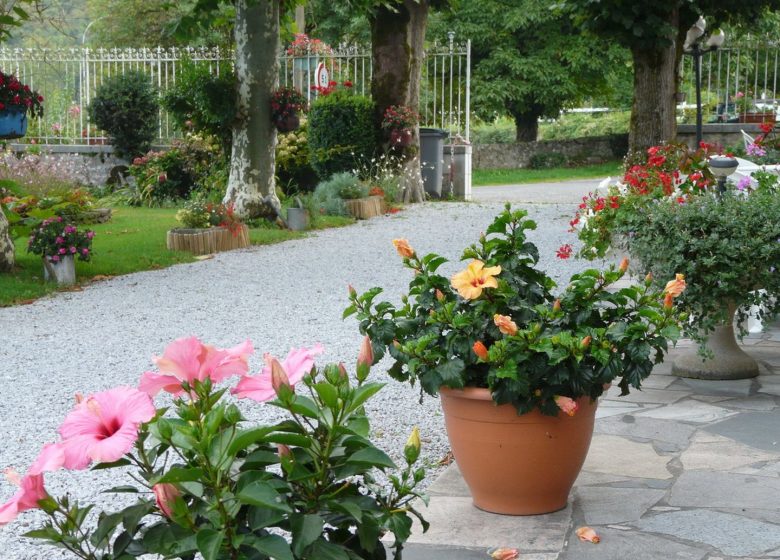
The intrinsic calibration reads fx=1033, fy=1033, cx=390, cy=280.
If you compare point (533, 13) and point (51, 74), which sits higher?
point (533, 13)

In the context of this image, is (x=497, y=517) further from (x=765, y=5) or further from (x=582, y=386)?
(x=765, y=5)

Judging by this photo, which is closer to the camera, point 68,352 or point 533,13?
point 68,352

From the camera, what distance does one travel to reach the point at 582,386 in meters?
3.33

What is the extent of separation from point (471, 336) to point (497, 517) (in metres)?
0.65

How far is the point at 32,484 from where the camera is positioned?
182 cm

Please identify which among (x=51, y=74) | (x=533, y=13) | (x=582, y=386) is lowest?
(x=582, y=386)

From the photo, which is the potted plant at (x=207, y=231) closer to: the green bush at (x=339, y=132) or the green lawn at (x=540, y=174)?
the green bush at (x=339, y=132)

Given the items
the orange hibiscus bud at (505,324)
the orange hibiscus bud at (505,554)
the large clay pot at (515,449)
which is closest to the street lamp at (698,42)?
the large clay pot at (515,449)

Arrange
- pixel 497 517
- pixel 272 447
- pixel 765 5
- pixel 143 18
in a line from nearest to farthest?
pixel 272 447 < pixel 497 517 < pixel 765 5 < pixel 143 18

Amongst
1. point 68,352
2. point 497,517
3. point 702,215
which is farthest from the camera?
point 68,352

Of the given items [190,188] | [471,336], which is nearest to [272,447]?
[471,336]

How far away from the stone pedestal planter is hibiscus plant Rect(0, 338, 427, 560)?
7.52 meters

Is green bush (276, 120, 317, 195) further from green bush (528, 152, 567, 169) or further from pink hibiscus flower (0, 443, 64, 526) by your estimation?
pink hibiscus flower (0, 443, 64, 526)

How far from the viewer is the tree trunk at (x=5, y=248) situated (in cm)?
938
